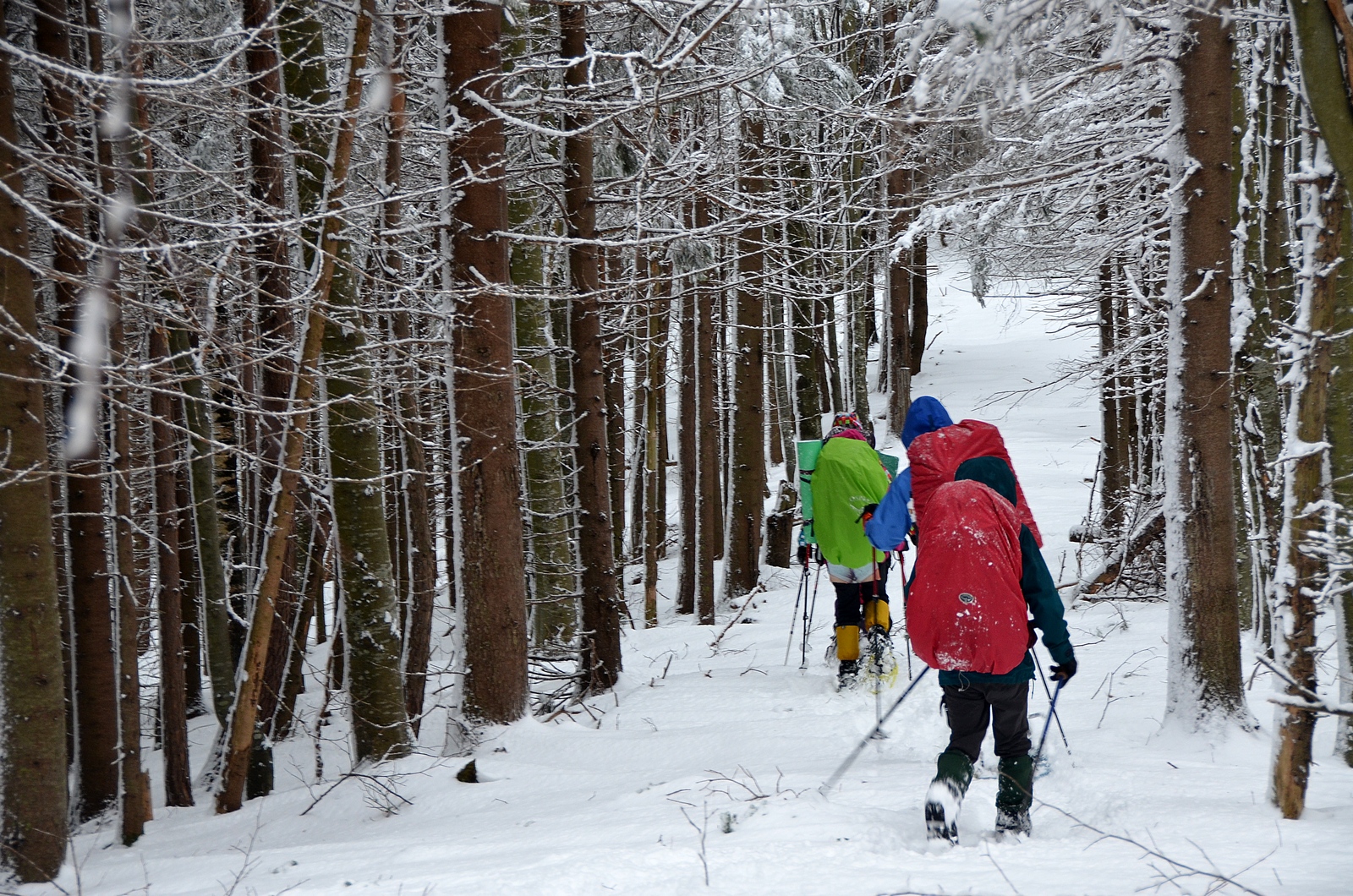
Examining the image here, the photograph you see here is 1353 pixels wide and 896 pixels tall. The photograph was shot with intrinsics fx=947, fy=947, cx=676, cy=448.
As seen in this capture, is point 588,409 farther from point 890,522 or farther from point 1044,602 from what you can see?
point 1044,602

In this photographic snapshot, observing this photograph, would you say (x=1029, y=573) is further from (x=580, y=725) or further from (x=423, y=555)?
(x=423, y=555)

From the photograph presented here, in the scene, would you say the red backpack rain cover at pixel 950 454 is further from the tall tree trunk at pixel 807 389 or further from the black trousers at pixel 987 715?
the tall tree trunk at pixel 807 389

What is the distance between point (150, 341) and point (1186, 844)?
30.0 ft

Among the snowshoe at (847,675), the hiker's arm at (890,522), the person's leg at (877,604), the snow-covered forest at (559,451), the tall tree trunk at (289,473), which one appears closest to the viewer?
the snow-covered forest at (559,451)

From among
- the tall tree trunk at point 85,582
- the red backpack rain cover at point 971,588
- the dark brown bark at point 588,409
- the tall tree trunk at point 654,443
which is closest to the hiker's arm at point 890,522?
the red backpack rain cover at point 971,588

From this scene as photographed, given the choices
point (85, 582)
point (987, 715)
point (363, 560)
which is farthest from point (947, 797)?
point (85, 582)

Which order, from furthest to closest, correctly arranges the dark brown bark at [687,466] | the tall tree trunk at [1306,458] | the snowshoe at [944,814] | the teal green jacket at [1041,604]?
1. the dark brown bark at [687,466]
2. the teal green jacket at [1041,604]
3. the snowshoe at [944,814]
4. the tall tree trunk at [1306,458]

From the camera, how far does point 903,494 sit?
5520 mm

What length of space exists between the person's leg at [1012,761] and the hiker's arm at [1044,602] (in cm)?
25

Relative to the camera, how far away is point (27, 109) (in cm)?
893

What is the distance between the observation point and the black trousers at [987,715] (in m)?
4.30

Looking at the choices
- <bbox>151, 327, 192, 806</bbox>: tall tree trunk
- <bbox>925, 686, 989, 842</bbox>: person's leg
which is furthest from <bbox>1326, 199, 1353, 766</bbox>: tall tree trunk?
<bbox>151, 327, 192, 806</bbox>: tall tree trunk

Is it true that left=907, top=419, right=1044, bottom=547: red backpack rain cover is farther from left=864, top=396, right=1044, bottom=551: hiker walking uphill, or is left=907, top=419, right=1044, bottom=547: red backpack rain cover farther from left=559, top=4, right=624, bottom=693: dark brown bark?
left=559, top=4, right=624, bottom=693: dark brown bark

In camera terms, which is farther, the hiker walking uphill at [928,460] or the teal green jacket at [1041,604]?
the hiker walking uphill at [928,460]
